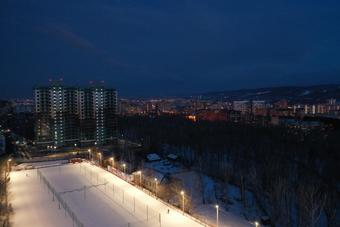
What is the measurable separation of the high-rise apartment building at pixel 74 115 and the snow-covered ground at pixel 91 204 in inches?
285

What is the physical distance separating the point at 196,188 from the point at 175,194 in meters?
1.60

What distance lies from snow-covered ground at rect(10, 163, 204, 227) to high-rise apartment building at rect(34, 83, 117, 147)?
7.25 meters

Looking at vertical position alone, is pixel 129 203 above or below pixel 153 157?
above

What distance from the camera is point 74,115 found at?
62.9ft

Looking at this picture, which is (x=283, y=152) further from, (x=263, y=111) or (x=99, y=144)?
(x=263, y=111)

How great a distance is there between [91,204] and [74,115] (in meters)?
12.1

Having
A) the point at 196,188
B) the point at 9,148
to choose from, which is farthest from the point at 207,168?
the point at 9,148

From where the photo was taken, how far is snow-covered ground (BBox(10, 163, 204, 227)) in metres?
6.76

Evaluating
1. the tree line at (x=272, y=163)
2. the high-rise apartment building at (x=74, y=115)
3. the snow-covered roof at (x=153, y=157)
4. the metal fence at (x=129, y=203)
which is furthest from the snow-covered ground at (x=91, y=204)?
the high-rise apartment building at (x=74, y=115)

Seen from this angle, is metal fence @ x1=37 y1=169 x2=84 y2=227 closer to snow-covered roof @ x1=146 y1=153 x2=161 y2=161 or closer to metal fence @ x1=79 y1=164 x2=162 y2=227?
metal fence @ x1=79 y1=164 x2=162 y2=227

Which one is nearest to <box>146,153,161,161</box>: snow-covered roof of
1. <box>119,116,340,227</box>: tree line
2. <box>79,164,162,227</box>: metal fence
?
<box>119,116,340,227</box>: tree line

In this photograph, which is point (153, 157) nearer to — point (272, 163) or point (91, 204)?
point (272, 163)

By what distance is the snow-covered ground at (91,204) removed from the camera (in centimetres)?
676

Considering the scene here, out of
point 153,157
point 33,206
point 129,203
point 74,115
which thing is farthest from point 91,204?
point 74,115
